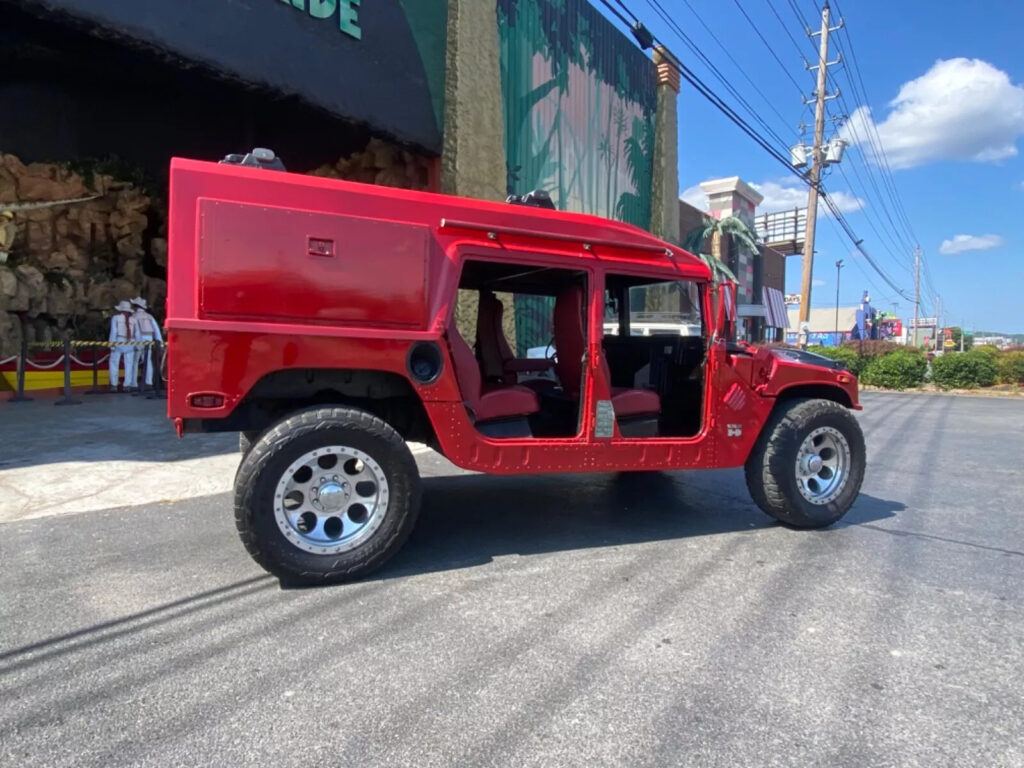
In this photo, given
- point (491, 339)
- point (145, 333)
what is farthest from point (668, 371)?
point (145, 333)

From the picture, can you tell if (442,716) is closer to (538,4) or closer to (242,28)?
(242,28)

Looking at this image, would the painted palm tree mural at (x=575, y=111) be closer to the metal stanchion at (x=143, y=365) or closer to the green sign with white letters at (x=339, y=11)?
the green sign with white letters at (x=339, y=11)

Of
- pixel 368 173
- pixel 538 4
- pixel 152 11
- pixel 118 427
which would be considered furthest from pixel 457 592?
pixel 538 4

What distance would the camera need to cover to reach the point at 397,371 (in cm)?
383

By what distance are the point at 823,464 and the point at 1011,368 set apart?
2199 cm

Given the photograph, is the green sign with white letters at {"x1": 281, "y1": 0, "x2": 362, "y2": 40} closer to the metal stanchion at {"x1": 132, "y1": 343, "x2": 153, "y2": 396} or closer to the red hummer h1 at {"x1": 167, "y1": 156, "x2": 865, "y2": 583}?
the metal stanchion at {"x1": 132, "y1": 343, "x2": 153, "y2": 396}

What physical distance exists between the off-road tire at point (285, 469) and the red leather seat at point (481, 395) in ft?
2.45

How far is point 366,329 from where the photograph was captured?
3.74 m

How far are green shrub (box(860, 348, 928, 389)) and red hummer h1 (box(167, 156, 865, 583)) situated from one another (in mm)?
20178

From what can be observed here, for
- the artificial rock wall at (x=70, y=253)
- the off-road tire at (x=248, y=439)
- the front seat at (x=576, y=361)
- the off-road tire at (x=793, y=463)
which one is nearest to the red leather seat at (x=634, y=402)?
the front seat at (x=576, y=361)

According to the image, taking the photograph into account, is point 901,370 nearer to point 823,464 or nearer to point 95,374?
point 823,464

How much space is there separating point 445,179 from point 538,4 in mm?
5364

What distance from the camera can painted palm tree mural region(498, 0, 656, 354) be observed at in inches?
543

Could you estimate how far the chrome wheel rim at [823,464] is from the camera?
16.1ft
